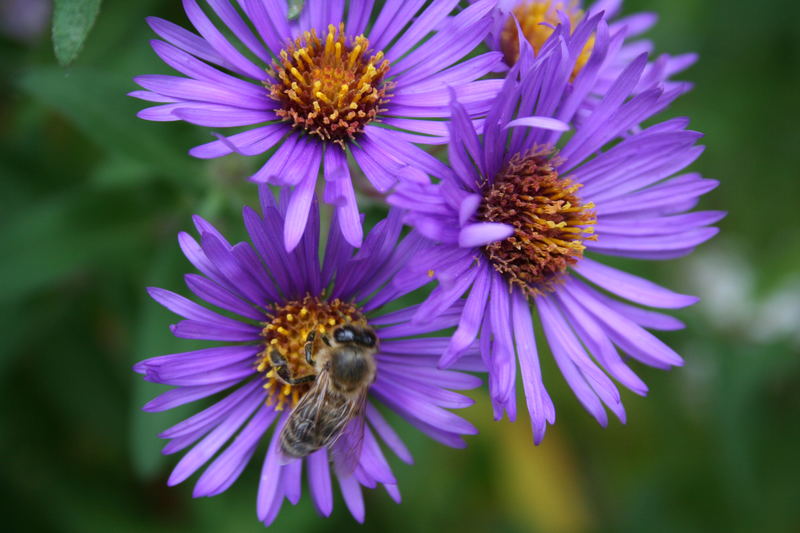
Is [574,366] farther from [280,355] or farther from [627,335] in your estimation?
[280,355]

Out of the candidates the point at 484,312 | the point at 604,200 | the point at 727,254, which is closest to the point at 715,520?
the point at 727,254

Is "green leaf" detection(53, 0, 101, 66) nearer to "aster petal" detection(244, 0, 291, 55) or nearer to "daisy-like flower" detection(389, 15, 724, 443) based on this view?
"aster petal" detection(244, 0, 291, 55)

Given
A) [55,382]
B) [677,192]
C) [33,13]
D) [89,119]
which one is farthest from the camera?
[33,13]

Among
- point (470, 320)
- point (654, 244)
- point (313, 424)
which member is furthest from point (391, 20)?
point (313, 424)

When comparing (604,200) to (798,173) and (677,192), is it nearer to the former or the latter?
(677,192)

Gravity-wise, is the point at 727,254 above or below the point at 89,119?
below

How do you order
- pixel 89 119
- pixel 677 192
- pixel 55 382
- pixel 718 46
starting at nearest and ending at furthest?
pixel 677 192 < pixel 89 119 < pixel 55 382 < pixel 718 46

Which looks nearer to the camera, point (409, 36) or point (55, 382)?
point (409, 36)

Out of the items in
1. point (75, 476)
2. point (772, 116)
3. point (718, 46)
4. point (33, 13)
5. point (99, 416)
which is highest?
point (33, 13)

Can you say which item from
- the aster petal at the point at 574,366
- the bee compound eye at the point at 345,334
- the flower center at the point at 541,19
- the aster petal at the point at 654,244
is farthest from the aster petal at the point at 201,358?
the flower center at the point at 541,19

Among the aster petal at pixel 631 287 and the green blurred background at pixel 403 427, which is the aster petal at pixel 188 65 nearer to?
the green blurred background at pixel 403 427
